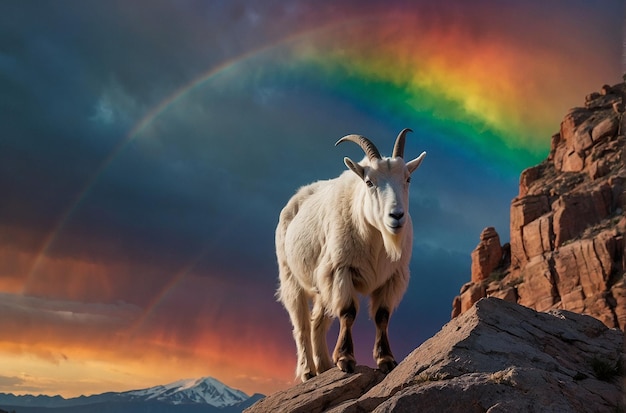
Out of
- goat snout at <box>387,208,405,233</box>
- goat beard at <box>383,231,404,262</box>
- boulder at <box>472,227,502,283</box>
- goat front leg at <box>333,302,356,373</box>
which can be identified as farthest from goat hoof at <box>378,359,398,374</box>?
boulder at <box>472,227,502,283</box>

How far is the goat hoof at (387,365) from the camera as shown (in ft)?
34.2

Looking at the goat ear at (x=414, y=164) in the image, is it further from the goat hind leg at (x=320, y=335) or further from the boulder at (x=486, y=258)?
the boulder at (x=486, y=258)

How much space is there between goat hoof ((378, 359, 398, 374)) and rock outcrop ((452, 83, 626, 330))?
70538 mm

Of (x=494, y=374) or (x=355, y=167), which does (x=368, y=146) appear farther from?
(x=494, y=374)

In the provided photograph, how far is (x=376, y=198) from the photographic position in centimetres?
1057

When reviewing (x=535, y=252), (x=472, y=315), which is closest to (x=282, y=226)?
(x=472, y=315)

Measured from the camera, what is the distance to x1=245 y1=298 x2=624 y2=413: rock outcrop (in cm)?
693

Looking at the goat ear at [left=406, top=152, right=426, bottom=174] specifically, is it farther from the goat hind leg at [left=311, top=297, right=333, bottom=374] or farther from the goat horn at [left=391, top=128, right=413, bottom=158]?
the goat hind leg at [left=311, top=297, right=333, bottom=374]

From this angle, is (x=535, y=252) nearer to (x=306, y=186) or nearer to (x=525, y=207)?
(x=525, y=207)

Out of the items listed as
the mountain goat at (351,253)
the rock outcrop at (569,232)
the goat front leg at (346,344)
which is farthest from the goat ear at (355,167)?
the rock outcrop at (569,232)

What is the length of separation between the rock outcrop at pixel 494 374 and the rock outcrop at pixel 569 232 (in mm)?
70731

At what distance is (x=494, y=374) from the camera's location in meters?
7.16

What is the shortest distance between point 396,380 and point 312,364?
4.64 meters

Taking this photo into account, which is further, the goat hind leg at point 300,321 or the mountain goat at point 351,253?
the goat hind leg at point 300,321
